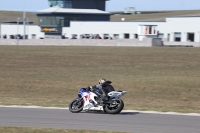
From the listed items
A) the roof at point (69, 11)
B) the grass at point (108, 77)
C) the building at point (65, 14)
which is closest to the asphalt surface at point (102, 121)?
the grass at point (108, 77)

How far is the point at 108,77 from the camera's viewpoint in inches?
1308

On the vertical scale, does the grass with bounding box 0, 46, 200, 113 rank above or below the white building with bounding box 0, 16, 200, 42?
below

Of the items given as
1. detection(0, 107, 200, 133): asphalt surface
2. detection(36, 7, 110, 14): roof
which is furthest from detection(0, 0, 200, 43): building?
detection(0, 107, 200, 133): asphalt surface

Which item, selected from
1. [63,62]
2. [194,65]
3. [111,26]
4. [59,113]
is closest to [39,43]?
[111,26]

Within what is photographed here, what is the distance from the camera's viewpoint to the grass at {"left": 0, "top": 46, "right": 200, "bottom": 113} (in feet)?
77.9

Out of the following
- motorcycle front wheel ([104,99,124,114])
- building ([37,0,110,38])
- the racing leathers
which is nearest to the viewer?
motorcycle front wheel ([104,99,124,114])

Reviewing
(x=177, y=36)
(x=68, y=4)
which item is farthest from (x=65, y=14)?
→ (x=177, y=36)

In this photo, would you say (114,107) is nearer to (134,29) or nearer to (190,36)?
(190,36)

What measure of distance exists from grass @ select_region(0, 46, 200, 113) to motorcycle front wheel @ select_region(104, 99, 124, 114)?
271 cm

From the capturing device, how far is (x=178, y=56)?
46219mm

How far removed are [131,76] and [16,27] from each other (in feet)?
275

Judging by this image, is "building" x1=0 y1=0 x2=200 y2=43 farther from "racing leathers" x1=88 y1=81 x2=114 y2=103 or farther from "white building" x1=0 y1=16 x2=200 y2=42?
"racing leathers" x1=88 y1=81 x2=114 y2=103

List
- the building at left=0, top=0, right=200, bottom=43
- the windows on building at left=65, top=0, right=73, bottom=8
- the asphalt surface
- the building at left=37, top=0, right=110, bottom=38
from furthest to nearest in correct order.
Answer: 1. the windows on building at left=65, top=0, right=73, bottom=8
2. the building at left=37, top=0, right=110, bottom=38
3. the building at left=0, top=0, right=200, bottom=43
4. the asphalt surface

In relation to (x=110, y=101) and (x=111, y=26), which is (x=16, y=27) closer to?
(x=111, y=26)
